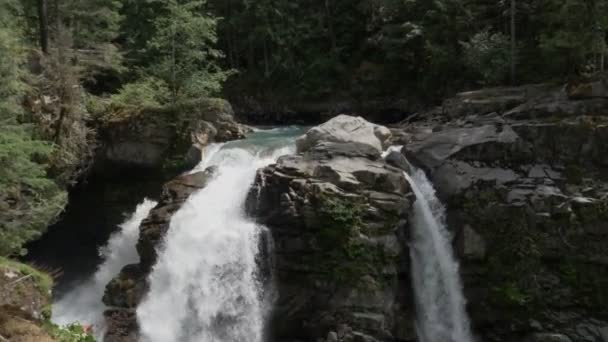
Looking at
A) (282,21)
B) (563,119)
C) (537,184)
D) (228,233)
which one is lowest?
(228,233)

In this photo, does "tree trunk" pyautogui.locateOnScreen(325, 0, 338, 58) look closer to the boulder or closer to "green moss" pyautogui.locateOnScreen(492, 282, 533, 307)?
the boulder

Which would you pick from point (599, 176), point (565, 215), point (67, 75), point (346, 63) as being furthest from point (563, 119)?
point (346, 63)

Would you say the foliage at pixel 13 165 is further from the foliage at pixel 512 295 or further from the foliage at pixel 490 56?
the foliage at pixel 490 56

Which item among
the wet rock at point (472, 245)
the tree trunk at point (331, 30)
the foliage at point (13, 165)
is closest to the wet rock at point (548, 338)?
the wet rock at point (472, 245)

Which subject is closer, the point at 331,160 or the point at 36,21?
the point at 331,160

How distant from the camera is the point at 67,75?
52.4 feet

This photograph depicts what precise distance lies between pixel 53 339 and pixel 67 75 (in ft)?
30.9

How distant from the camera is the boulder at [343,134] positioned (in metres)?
15.8

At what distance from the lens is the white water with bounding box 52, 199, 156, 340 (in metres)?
14.1

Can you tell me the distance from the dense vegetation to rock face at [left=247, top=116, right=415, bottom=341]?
229 inches

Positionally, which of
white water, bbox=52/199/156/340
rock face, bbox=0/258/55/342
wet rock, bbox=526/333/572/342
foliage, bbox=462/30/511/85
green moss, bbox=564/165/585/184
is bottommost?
wet rock, bbox=526/333/572/342

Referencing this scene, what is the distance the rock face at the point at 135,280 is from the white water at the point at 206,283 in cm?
25

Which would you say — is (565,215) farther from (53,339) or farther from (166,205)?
(53,339)

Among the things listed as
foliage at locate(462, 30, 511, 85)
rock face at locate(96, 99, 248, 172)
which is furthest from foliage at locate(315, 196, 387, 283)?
foliage at locate(462, 30, 511, 85)
